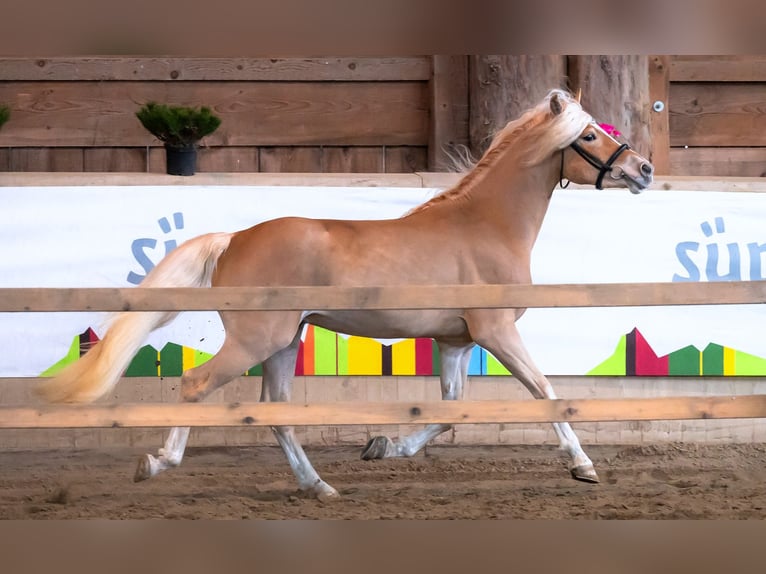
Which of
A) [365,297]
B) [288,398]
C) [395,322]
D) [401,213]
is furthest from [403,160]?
[365,297]

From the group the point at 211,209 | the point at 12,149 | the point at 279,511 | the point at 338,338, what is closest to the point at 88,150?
the point at 12,149

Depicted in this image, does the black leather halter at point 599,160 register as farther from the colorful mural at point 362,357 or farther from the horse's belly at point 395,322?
the colorful mural at point 362,357

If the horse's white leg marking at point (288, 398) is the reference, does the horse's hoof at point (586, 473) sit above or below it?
below

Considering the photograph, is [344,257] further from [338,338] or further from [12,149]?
[12,149]

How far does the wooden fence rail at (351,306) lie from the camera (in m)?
3.76

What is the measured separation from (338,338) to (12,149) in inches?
122

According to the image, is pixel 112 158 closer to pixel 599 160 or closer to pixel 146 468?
pixel 146 468

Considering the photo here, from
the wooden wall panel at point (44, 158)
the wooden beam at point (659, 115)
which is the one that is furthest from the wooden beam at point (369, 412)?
the wooden wall panel at point (44, 158)

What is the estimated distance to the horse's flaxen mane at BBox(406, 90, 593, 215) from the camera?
4891 mm

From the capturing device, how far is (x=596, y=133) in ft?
16.3

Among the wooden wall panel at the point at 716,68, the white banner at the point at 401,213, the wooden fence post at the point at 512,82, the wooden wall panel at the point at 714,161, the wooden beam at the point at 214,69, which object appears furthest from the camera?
the wooden wall panel at the point at 714,161

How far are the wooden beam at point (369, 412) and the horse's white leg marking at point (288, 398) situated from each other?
975 millimetres

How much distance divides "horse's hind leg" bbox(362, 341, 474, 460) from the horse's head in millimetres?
1004

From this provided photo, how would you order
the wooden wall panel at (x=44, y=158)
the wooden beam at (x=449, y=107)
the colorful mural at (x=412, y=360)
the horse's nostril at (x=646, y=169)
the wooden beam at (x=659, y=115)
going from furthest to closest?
the wooden wall panel at (x=44, y=158), the wooden beam at (x=449, y=107), the wooden beam at (x=659, y=115), the colorful mural at (x=412, y=360), the horse's nostril at (x=646, y=169)
